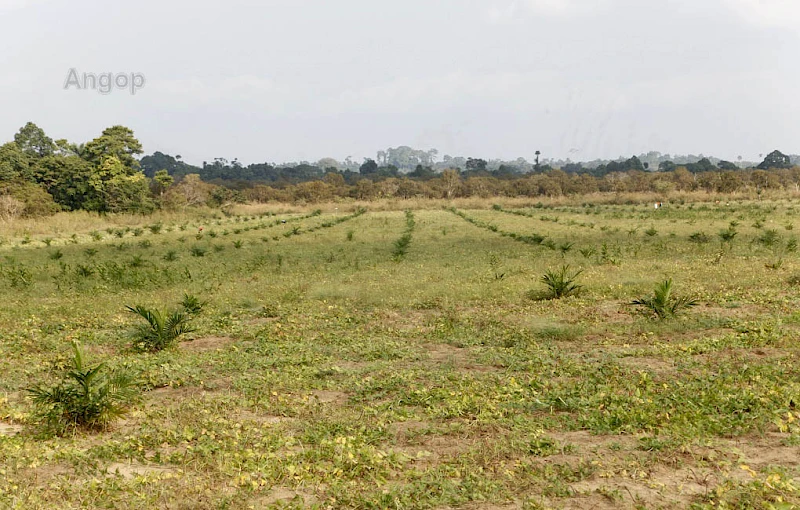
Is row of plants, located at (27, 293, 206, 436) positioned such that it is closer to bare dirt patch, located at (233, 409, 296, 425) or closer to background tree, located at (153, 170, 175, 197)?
bare dirt patch, located at (233, 409, 296, 425)

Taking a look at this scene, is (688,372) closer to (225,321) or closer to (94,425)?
(94,425)

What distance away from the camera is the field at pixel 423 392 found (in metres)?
4.53

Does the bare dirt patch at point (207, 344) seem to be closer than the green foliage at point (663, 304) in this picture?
Yes

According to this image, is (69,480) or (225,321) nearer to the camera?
(69,480)

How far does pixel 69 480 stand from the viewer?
4.68m

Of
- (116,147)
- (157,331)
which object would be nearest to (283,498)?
(157,331)

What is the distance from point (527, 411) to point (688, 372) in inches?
89.7

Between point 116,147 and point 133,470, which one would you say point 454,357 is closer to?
point 133,470

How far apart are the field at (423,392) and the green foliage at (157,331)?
0.21 metres

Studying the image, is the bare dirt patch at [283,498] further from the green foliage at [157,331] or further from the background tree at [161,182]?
the background tree at [161,182]

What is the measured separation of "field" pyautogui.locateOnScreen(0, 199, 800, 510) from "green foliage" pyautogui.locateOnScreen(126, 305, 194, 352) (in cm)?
21

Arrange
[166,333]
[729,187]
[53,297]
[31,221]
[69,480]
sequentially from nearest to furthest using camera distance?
1. [69,480]
2. [166,333]
3. [53,297]
4. [31,221]
5. [729,187]

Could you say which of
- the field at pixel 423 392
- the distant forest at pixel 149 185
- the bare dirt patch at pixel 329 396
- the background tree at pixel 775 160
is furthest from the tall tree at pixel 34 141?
the background tree at pixel 775 160

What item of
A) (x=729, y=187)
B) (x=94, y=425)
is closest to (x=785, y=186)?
(x=729, y=187)
